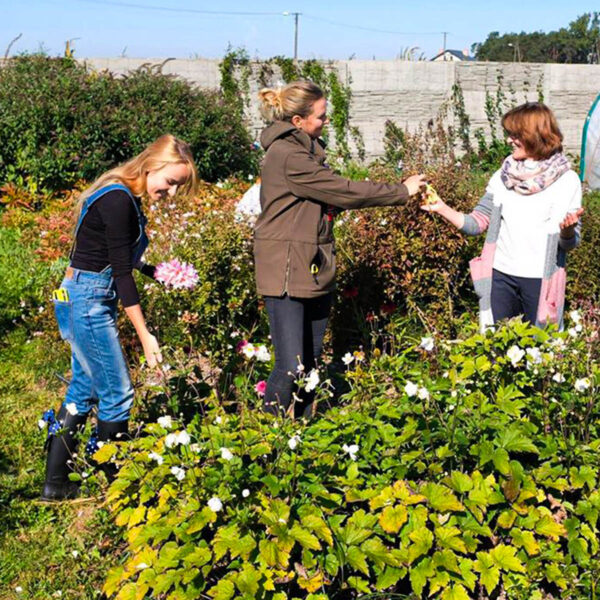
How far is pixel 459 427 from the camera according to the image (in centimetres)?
283

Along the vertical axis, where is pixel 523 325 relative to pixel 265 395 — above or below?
above

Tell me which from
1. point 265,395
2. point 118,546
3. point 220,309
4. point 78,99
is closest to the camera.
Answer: point 118,546

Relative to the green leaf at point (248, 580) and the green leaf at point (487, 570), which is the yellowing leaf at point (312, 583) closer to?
the green leaf at point (248, 580)

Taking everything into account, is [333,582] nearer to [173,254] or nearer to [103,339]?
[103,339]

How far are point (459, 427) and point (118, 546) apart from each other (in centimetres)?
140

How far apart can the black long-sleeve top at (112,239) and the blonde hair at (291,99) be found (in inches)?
30.6

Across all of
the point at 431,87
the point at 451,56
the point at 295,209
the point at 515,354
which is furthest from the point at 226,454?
the point at 451,56

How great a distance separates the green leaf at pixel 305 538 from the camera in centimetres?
235

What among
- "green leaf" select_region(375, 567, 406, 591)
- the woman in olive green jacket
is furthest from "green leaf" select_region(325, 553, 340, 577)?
the woman in olive green jacket

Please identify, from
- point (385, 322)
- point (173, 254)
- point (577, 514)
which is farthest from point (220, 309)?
point (577, 514)

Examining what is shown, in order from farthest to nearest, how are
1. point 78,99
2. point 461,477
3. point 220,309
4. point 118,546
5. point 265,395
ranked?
point 78,99 → point 220,309 → point 265,395 → point 118,546 → point 461,477

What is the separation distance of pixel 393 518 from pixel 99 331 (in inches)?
56.7

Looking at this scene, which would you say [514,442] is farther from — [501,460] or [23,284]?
[23,284]

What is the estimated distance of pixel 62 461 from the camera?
11.5ft
